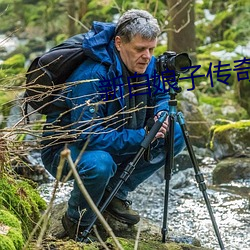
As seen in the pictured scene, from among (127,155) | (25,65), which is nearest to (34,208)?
(127,155)

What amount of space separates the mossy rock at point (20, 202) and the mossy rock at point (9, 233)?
25 cm

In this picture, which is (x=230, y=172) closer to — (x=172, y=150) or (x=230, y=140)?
(x=230, y=140)

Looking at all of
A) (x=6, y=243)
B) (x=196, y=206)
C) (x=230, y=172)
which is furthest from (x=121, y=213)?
(x=230, y=172)

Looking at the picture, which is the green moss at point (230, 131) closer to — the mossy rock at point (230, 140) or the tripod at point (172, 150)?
the mossy rock at point (230, 140)

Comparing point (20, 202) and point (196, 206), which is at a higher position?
point (20, 202)

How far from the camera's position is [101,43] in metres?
3.43

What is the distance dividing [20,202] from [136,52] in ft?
3.48

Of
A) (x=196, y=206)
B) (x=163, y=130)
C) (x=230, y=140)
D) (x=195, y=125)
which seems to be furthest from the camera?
(x=195, y=125)

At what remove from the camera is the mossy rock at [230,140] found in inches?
271

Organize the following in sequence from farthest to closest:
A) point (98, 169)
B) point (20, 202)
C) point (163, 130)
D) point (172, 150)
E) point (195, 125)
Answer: point (195, 125)
point (172, 150)
point (163, 130)
point (98, 169)
point (20, 202)

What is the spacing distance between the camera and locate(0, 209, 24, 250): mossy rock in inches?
47.7

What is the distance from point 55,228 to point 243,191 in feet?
8.65

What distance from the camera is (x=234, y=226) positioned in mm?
4848

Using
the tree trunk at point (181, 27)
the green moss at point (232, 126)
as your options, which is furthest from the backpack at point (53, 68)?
the tree trunk at point (181, 27)
